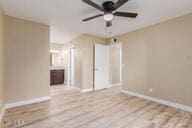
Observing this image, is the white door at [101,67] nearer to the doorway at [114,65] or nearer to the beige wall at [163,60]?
the doorway at [114,65]

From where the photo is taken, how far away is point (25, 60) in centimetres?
320

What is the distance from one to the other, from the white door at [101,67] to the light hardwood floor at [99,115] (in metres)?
1.80

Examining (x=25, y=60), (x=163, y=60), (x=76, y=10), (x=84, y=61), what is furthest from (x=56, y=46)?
(x=163, y=60)

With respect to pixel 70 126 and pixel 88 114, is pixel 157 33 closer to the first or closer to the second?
pixel 88 114

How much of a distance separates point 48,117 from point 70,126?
0.65 metres

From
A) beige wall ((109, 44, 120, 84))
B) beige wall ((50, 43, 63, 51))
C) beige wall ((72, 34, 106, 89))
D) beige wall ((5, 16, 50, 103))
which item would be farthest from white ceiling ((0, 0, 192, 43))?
beige wall ((50, 43, 63, 51))

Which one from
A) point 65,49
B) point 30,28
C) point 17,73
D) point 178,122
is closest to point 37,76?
point 17,73

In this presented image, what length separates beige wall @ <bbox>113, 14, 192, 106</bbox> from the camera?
2.85 m

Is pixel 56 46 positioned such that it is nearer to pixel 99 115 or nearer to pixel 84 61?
pixel 84 61

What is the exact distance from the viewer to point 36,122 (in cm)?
222

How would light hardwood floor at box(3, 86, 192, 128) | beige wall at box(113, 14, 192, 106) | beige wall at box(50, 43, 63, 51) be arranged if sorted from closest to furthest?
light hardwood floor at box(3, 86, 192, 128), beige wall at box(113, 14, 192, 106), beige wall at box(50, 43, 63, 51)

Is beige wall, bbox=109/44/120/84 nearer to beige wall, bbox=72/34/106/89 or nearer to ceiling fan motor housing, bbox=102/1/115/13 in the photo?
beige wall, bbox=72/34/106/89

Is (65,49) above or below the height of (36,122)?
above

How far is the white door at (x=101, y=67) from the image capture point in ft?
16.1
